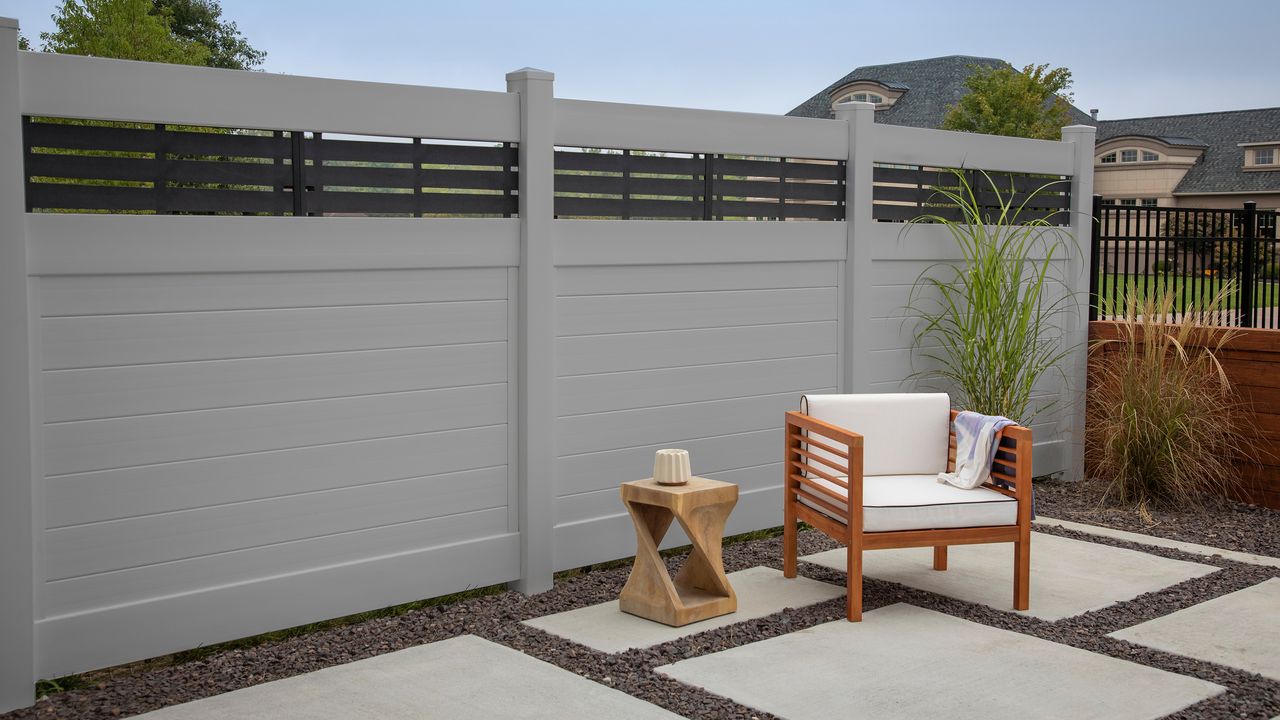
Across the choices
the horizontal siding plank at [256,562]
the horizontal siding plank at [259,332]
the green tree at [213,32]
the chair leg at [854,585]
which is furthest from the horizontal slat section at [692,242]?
the green tree at [213,32]

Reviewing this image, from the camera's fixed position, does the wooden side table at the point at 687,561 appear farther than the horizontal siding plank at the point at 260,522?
Yes

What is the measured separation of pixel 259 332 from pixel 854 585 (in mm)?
2191

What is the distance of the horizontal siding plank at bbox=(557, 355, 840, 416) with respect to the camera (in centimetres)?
451

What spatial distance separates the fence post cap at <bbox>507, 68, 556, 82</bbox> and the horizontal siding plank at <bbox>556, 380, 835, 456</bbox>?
4.27 ft

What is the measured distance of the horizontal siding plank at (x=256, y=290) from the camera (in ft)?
10.8

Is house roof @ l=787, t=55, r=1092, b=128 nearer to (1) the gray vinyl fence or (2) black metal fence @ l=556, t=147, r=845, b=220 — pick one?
(2) black metal fence @ l=556, t=147, r=845, b=220

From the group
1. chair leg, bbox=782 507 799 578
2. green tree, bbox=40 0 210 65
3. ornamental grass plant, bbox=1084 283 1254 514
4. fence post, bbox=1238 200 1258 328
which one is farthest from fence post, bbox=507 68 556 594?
green tree, bbox=40 0 210 65

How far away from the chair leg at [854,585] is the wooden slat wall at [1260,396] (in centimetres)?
320

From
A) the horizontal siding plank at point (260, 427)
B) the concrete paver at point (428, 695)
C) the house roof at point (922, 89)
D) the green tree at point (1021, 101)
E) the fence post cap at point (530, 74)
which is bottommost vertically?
the concrete paver at point (428, 695)

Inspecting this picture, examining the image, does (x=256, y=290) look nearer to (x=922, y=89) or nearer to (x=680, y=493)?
(x=680, y=493)

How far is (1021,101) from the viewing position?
3061cm

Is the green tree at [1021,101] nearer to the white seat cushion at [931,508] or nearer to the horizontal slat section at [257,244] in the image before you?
the white seat cushion at [931,508]

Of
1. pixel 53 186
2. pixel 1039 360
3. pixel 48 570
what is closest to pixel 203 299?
pixel 53 186

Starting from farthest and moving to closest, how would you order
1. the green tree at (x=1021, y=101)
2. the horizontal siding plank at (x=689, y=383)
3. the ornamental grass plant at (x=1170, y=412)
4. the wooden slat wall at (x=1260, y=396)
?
the green tree at (x=1021, y=101)
the wooden slat wall at (x=1260, y=396)
the ornamental grass plant at (x=1170, y=412)
the horizontal siding plank at (x=689, y=383)
